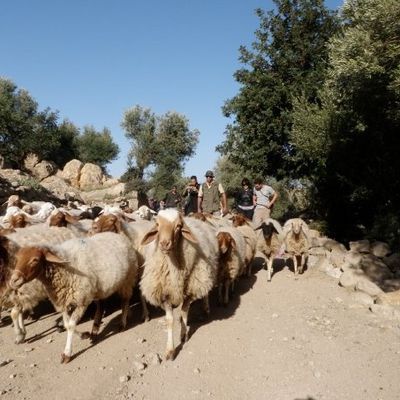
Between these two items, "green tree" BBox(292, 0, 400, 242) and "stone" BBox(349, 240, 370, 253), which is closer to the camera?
"green tree" BBox(292, 0, 400, 242)

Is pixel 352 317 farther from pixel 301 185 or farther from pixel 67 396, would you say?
pixel 301 185

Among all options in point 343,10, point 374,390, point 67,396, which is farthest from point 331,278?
point 343,10

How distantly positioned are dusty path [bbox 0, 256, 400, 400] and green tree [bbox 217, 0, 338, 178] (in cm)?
1156

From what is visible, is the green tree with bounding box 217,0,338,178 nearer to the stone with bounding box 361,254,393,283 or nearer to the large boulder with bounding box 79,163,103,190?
the stone with bounding box 361,254,393,283

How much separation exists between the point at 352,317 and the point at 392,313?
0.72m

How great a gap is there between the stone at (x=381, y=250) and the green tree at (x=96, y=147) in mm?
39833

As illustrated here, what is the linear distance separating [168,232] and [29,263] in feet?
5.97

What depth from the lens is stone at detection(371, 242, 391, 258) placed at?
36.8 feet

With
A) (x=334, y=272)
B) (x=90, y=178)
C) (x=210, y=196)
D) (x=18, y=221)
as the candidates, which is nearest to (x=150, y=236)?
(x=18, y=221)

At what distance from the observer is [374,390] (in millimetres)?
4758

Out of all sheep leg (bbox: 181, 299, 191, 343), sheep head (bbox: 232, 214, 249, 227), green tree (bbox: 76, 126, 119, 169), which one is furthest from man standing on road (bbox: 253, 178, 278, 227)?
green tree (bbox: 76, 126, 119, 169)

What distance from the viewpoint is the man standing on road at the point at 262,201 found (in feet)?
34.9

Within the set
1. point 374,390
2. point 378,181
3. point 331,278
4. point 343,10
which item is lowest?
point 331,278

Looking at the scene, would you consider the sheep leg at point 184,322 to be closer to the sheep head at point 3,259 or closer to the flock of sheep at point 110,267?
the flock of sheep at point 110,267
